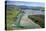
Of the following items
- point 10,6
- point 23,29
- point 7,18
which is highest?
point 10,6

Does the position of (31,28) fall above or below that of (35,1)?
below

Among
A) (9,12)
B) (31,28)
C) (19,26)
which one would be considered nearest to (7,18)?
(9,12)

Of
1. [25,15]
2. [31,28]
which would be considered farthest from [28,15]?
[31,28]

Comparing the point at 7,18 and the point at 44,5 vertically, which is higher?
the point at 44,5

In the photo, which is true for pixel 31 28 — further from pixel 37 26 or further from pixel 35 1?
pixel 35 1
